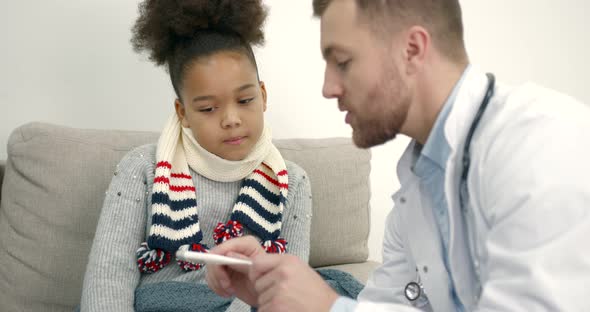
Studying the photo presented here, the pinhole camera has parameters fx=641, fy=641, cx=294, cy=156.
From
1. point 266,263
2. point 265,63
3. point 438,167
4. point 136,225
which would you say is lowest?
point 136,225

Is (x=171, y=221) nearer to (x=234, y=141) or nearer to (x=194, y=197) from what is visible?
(x=194, y=197)

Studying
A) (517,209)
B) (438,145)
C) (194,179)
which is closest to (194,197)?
(194,179)

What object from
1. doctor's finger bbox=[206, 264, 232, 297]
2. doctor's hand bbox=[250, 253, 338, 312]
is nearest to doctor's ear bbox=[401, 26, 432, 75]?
doctor's hand bbox=[250, 253, 338, 312]

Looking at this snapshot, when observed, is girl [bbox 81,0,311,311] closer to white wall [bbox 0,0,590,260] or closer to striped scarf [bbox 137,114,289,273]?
striped scarf [bbox 137,114,289,273]

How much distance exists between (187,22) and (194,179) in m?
0.41

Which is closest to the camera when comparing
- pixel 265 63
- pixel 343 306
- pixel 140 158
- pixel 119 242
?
pixel 343 306

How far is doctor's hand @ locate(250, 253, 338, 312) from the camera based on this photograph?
1.04 meters

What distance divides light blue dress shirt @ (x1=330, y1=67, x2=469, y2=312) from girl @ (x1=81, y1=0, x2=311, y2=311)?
1.78 feet

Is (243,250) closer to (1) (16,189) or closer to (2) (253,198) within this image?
(2) (253,198)

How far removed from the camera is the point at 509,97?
3.59 feet

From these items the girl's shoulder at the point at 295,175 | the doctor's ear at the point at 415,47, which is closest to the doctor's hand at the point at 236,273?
the doctor's ear at the point at 415,47

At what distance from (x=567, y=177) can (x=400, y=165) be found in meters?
0.45

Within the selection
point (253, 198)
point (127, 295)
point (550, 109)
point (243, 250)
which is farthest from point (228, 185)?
point (550, 109)

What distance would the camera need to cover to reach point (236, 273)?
1.27 m
